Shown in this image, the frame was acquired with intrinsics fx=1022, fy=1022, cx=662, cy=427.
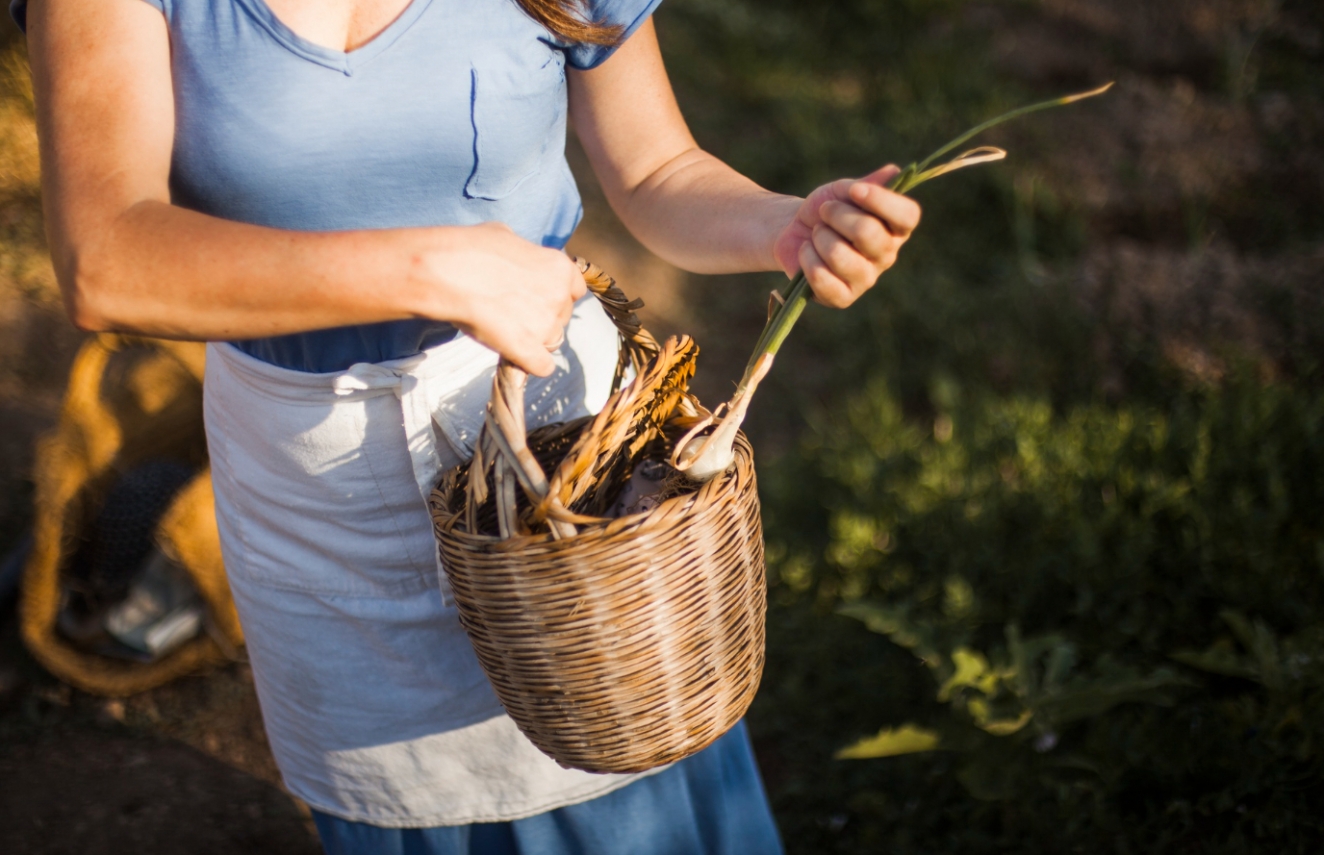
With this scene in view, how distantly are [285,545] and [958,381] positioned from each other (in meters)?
2.10

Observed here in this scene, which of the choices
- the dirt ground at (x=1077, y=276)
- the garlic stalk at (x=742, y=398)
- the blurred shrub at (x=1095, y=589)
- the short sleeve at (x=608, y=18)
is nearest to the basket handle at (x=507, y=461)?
the garlic stalk at (x=742, y=398)

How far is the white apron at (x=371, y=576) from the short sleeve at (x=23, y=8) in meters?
0.35

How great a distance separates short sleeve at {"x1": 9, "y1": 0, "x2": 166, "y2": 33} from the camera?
0.90 meters

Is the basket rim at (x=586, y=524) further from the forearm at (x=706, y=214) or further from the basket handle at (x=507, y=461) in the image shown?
the forearm at (x=706, y=214)

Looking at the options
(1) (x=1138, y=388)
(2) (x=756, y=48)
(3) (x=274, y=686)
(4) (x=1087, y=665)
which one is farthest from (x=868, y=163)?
(3) (x=274, y=686)

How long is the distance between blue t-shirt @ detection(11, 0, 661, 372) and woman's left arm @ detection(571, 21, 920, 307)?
3.0 inches

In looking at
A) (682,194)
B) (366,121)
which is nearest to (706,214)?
(682,194)

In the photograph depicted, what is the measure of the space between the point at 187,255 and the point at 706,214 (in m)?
0.55

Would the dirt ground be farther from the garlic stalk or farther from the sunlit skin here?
the sunlit skin

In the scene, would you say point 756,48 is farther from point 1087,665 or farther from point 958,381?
point 1087,665

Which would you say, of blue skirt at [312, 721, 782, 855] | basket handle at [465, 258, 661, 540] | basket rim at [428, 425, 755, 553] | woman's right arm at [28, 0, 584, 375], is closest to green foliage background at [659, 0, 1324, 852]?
blue skirt at [312, 721, 782, 855]

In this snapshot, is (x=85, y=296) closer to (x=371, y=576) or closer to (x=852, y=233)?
(x=371, y=576)

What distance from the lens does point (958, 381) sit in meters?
2.83

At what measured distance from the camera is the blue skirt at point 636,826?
128 centimetres
